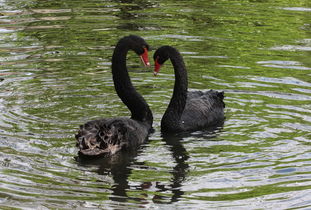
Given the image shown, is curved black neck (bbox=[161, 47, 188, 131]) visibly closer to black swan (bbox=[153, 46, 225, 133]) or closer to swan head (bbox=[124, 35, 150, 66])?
black swan (bbox=[153, 46, 225, 133])

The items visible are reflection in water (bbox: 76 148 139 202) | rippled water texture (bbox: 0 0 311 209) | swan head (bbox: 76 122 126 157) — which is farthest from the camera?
swan head (bbox: 76 122 126 157)

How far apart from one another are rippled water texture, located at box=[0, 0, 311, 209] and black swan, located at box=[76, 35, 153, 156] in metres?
0.14

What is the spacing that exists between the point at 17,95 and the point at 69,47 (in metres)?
2.60

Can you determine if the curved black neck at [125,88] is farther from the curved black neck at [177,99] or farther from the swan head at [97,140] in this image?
the swan head at [97,140]

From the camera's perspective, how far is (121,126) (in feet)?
23.0

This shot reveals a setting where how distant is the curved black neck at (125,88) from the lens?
7.70 m

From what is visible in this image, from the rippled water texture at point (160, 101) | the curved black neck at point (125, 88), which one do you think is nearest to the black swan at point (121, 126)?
the curved black neck at point (125, 88)

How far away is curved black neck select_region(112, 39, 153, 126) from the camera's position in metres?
7.70

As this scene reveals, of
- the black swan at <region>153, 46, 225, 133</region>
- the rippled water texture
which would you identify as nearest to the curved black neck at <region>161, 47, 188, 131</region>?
the black swan at <region>153, 46, 225, 133</region>

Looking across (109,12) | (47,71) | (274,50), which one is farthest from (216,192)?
(109,12)

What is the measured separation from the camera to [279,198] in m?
5.76

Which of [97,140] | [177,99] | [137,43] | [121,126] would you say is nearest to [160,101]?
[177,99]

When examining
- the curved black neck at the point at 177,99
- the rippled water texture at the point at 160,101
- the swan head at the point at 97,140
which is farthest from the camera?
the curved black neck at the point at 177,99

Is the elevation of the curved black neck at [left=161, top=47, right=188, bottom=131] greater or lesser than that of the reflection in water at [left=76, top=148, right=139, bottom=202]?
greater
